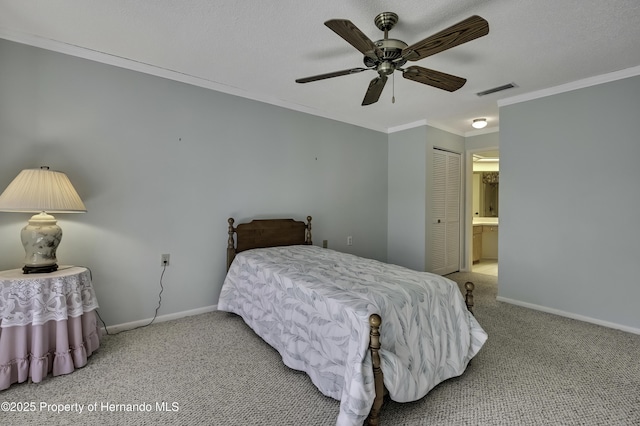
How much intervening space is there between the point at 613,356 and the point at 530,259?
124cm

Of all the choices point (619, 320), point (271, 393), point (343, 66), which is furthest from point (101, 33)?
point (619, 320)

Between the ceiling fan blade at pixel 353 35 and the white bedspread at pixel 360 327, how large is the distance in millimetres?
1439

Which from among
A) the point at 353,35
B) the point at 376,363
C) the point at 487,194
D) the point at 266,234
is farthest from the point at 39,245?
the point at 487,194

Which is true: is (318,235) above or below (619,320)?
above

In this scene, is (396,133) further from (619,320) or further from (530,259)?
(619,320)

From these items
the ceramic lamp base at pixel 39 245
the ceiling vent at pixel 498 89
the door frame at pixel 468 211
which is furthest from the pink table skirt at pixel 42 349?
the door frame at pixel 468 211

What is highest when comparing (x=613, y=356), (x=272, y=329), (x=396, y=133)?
(x=396, y=133)

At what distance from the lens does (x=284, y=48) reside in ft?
7.98

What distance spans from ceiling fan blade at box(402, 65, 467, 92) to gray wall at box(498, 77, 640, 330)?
1797mm

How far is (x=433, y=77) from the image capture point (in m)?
2.13

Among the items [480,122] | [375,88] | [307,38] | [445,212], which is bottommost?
[445,212]

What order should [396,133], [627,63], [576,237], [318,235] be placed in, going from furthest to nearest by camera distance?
[396,133], [318,235], [576,237], [627,63]

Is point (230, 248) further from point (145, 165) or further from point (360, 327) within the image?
point (360, 327)

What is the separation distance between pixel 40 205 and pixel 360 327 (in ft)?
7.14
